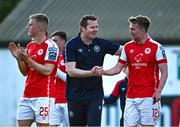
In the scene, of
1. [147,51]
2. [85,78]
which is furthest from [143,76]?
[85,78]

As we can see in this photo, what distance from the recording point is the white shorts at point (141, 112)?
1440 centimetres

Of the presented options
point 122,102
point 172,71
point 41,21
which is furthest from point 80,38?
point 172,71

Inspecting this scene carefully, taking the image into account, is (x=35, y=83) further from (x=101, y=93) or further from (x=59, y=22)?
(x=59, y=22)

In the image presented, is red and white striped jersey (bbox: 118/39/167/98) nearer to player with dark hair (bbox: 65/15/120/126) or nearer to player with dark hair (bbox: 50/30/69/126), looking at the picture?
player with dark hair (bbox: 65/15/120/126)

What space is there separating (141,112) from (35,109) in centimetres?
155

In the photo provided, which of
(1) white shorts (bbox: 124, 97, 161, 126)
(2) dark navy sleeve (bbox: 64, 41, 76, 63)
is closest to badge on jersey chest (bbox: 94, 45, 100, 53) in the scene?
(2) dark navy sleeve (bbox: 64, 41, 76, 63)

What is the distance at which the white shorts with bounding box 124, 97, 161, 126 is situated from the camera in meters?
14.4

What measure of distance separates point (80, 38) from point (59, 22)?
15.4 meters

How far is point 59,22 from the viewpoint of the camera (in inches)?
1177

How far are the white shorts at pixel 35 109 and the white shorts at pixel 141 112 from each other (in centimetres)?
118

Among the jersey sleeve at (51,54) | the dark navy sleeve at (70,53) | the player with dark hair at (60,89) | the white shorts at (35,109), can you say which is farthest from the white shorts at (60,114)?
the jersey sleeve at (51,54)

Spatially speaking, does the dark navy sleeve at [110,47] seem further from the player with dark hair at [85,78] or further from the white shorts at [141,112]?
the white shorts at [141,112]

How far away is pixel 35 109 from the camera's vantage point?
14.4 m

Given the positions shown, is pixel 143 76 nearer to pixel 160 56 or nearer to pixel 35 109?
pixel 160 56
